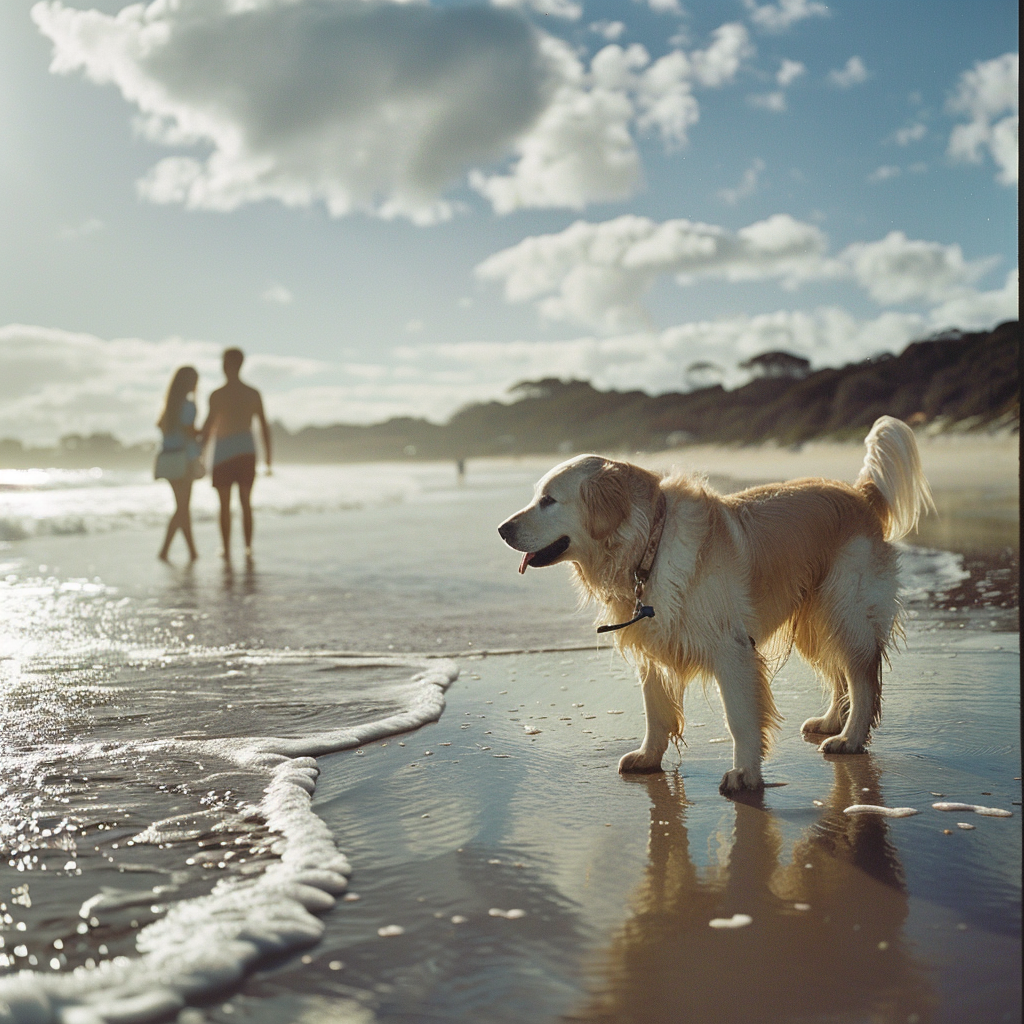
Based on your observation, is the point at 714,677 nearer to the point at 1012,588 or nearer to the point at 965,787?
the point at 965,787

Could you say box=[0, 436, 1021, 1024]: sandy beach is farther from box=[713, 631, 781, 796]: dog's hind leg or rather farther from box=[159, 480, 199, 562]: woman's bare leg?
box=[159, 480, 199, 562]: woman's bare leg

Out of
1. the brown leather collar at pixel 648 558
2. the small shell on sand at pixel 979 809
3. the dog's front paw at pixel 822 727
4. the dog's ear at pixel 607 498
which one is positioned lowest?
the dog's front paw at pixel 822 727

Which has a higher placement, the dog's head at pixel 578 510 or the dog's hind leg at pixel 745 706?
the dog's head at pixel 578 510

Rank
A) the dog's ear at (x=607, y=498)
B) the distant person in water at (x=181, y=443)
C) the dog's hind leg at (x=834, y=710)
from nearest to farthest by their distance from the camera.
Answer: the dog's ear at (x=607, y=498)
the dog's hind leg at (x=834, y=710)
the distant person in water at (x=181, y=443)

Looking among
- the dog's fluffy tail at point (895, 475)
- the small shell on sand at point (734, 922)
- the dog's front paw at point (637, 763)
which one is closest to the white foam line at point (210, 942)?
the small shell on sand at point (734, 922)

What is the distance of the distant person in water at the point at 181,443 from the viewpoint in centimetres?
1220

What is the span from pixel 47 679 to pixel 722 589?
14.0 feet

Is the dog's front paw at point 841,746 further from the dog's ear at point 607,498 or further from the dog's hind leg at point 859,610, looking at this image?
the dog's ear at point 607,498

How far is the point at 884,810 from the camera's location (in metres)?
3.21

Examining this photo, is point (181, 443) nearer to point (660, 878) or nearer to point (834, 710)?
point (834, 710)

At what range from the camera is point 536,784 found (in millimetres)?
3594

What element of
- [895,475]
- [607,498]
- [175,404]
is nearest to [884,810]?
[607,498]

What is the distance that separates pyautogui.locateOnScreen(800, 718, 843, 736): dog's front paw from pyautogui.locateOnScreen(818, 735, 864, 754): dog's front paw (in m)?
0.36

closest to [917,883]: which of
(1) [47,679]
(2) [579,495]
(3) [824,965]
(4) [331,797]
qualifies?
(3) [824,965]
